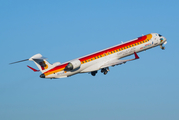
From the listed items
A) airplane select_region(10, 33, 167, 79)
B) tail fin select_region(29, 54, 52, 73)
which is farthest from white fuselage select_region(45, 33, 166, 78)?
tail fin select_region(29, 54, 52, 73)

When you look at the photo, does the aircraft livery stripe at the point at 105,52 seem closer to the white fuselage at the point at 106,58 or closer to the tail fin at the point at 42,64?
the white fuselage at the point at 106,58

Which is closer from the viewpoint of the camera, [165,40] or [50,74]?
[50,74]

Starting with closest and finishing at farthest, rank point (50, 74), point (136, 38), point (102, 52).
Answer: point (50, 74) < point (102, 52) < point (136, 38)

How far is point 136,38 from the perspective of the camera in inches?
2475

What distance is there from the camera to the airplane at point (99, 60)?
53.9 m

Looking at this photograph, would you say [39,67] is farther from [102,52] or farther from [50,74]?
[102,52]

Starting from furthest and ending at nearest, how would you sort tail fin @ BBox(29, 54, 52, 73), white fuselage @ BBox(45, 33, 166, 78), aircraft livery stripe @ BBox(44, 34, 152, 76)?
1. white fuselage @ BBox(45, 33, 166, 78)
2. aircraft livery stripe @ BBox(44, 34, 152, 76)
3. tail fin @ BBox(29, 54, 52, 73)

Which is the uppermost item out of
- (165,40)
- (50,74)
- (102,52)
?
(165,40)

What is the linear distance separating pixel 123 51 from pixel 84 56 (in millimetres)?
7336

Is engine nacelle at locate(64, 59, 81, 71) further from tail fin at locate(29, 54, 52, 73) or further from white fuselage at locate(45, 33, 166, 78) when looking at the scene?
tail fin at locate(29, 54, 52, 73)

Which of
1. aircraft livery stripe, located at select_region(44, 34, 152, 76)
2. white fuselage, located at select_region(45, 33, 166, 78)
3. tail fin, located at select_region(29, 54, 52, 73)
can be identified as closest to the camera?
tail fin, located at select_region(29, 54, 52, 73)

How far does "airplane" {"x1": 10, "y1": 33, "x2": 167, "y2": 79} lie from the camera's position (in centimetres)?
5391

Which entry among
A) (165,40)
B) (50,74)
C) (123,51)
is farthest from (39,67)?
(165,40)

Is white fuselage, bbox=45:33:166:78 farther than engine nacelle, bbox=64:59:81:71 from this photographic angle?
Yes
